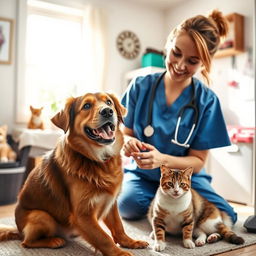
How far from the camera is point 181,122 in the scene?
164 cm

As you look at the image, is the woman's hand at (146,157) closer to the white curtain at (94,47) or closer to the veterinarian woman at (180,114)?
the veterinarian woman at (180,114)

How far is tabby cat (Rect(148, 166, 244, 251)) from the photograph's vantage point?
48.3 inches

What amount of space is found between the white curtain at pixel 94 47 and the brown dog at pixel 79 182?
106 inches

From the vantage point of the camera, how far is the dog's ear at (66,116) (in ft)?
3.89

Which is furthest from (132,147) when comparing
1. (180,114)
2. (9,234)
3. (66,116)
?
(9,234)

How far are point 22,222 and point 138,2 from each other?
3631mm

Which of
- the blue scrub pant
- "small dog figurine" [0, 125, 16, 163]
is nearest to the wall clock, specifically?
"small dog figurine" [0, 125, 16, 163]

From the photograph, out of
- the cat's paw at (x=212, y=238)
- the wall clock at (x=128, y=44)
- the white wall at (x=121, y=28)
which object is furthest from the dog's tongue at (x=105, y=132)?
the wall clock at (x=128, y=44)

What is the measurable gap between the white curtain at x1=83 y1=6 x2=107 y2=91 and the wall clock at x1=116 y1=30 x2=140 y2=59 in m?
0.32

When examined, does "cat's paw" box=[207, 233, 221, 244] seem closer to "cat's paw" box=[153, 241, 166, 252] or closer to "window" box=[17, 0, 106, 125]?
"cat's paw" box=[153, 241, 166, 252]

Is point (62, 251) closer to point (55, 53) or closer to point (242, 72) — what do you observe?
point (242, 72)

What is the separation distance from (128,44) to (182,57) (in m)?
2.80

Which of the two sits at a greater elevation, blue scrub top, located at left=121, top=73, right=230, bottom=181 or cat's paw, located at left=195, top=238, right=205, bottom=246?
blue scrub top, located at left=121, top=73, right=230, bottom=181

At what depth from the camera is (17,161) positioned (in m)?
2.73
